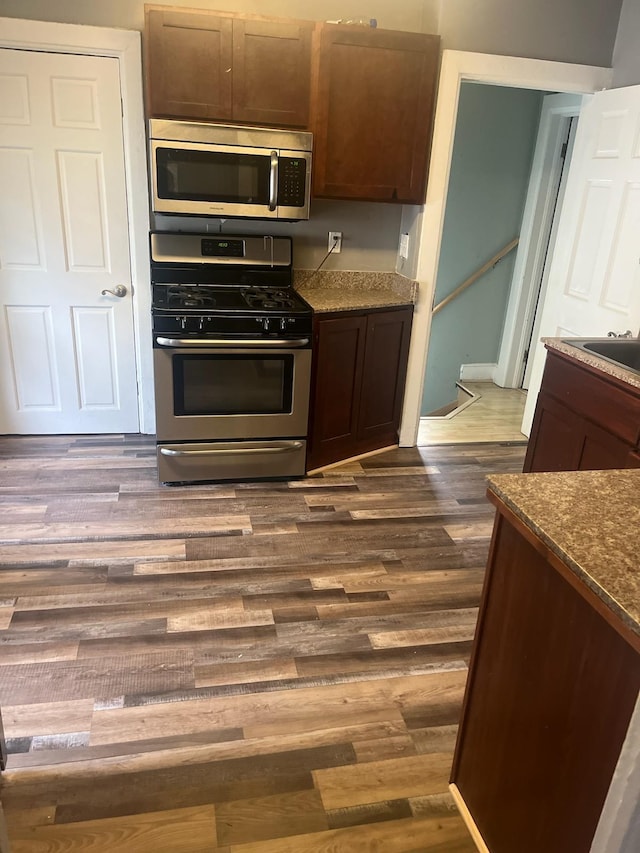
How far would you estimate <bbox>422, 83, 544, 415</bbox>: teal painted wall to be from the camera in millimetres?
4625

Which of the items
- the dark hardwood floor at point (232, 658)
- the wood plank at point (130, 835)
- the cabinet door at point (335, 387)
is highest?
the cabinet door at point (335, 387)

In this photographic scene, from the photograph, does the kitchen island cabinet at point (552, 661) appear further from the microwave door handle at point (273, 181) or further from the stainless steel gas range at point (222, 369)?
the microwave door handle at point (273, 181)

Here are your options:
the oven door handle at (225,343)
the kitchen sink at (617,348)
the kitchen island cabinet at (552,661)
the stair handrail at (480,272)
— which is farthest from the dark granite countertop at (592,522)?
the stair handrail at (480,272)

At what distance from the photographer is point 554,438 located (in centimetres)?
269

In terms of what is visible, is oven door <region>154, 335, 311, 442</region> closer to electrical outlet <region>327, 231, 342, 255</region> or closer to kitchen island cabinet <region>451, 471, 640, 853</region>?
electrical outlet <region>327, 231, 342, 255</region>

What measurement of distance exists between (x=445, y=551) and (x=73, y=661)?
5.11ft

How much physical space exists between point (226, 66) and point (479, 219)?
2564mm

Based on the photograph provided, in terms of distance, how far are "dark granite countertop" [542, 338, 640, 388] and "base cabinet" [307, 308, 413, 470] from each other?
1.01 m

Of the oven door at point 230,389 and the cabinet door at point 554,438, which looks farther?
the oven door at point 230,389

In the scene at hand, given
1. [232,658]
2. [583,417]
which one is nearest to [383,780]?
[232,658]

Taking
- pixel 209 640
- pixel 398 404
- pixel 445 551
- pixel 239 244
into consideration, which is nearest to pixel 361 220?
pixel 239 244

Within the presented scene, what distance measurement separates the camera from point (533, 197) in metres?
4.77

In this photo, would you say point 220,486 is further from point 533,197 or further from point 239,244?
point 533,197

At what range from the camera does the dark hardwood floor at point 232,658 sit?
1.59 meters
